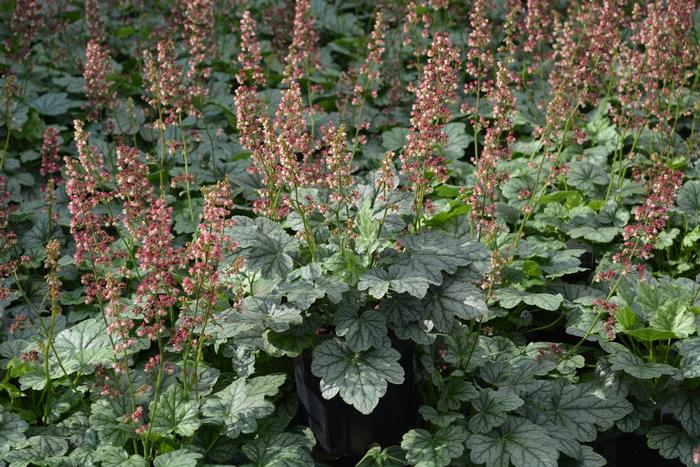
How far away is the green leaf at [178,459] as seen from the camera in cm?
328

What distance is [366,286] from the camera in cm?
341

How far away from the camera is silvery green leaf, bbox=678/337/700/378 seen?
3.66m

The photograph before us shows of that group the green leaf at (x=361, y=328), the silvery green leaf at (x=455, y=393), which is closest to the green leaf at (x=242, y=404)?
the green leaf at (x=361, y=328)

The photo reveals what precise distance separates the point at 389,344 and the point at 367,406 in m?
0.28

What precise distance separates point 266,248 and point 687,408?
74.0 inches

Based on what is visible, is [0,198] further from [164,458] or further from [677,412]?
[677,412]

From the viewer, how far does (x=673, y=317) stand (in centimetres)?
386

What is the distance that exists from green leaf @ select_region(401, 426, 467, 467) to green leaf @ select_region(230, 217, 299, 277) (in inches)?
32.4

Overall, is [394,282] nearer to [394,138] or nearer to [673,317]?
[673,317]

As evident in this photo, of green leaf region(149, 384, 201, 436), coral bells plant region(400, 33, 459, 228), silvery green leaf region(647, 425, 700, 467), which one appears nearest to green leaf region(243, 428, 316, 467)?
green leaf region(149, 384, 201, 436)

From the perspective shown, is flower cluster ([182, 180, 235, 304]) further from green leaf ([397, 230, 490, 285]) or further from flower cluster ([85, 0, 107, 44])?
flower cluster ([85, 0, 107, 44])

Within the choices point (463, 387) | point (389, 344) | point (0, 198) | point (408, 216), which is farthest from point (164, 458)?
point (0, 198)

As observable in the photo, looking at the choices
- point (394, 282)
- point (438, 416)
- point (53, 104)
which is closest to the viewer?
point (394, 282)

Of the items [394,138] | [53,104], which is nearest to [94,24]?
[53,104]
